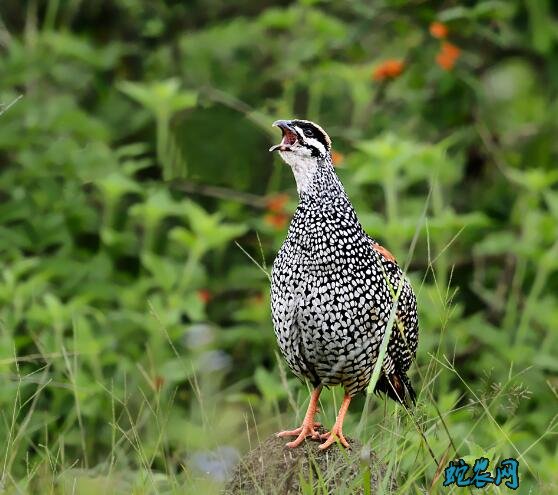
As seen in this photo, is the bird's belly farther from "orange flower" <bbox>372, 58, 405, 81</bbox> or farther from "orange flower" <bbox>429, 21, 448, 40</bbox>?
"orange flower" <bbox>429, 21, 448, 40</bbox>

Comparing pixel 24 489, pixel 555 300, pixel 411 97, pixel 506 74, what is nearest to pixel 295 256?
pixel 24 489

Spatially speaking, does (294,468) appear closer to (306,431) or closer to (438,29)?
(306,431)

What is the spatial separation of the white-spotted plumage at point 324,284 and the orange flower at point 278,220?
3.21m

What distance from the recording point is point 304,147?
4.43m

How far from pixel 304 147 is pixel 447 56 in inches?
159

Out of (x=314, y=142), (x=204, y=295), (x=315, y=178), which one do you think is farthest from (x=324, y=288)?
(x=204, y=295)

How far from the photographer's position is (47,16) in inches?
337

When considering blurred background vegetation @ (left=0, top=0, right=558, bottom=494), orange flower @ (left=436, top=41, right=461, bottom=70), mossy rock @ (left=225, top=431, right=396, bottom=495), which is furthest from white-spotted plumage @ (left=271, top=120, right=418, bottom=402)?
orange flower @ (left=436, top=41, right=461, bottom=70)

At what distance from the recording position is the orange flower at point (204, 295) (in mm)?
7664

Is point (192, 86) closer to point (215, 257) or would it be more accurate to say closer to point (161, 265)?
point (215, 257)

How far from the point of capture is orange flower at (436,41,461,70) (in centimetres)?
823

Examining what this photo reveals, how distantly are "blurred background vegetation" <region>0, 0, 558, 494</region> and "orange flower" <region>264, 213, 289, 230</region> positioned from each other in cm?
1

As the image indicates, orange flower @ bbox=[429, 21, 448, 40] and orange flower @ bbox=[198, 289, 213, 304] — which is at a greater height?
orange flower @ bbox=[429, 21, 448, 40]

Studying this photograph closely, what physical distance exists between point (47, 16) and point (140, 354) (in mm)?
2509
